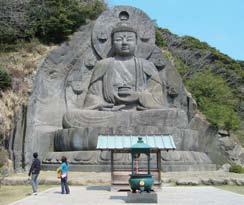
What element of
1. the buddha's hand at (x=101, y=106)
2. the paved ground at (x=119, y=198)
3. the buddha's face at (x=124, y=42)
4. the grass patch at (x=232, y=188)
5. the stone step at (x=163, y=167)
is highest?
the buddha's face at (x=124, y=42)

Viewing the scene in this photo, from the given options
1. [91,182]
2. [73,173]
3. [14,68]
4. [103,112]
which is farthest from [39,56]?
[91,182]

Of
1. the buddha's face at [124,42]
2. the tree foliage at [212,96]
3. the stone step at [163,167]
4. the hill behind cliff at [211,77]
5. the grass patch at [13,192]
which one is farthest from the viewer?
the hill behind cliff at [211,77]

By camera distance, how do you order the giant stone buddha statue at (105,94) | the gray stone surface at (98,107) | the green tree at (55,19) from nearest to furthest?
the gray stone surface at (98,107)
the giant stone buddha statue at (105,94)
the green tree at (55,19)

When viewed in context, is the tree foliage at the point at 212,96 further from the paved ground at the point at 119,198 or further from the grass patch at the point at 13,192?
the paved ground at the point at 119,198

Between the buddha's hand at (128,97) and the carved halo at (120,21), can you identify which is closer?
the buddha's hand at (128,97)

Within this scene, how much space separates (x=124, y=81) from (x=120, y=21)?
304cm

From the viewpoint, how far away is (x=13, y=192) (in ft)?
41.8

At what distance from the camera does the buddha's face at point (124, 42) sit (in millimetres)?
21766

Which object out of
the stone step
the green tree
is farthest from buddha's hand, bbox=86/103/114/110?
the green tree

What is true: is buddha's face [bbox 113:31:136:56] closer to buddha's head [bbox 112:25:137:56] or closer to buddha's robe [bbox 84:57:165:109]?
buddha's head [bbox 112:25:137:56]

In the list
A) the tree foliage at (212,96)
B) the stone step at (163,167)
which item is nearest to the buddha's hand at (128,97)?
the stone step at (163,167)

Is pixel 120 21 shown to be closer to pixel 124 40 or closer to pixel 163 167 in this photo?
pixel 124 40

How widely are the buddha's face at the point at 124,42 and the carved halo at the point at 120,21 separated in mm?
559

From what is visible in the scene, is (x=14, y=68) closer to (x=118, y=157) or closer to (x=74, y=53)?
(x=74, y=53)
